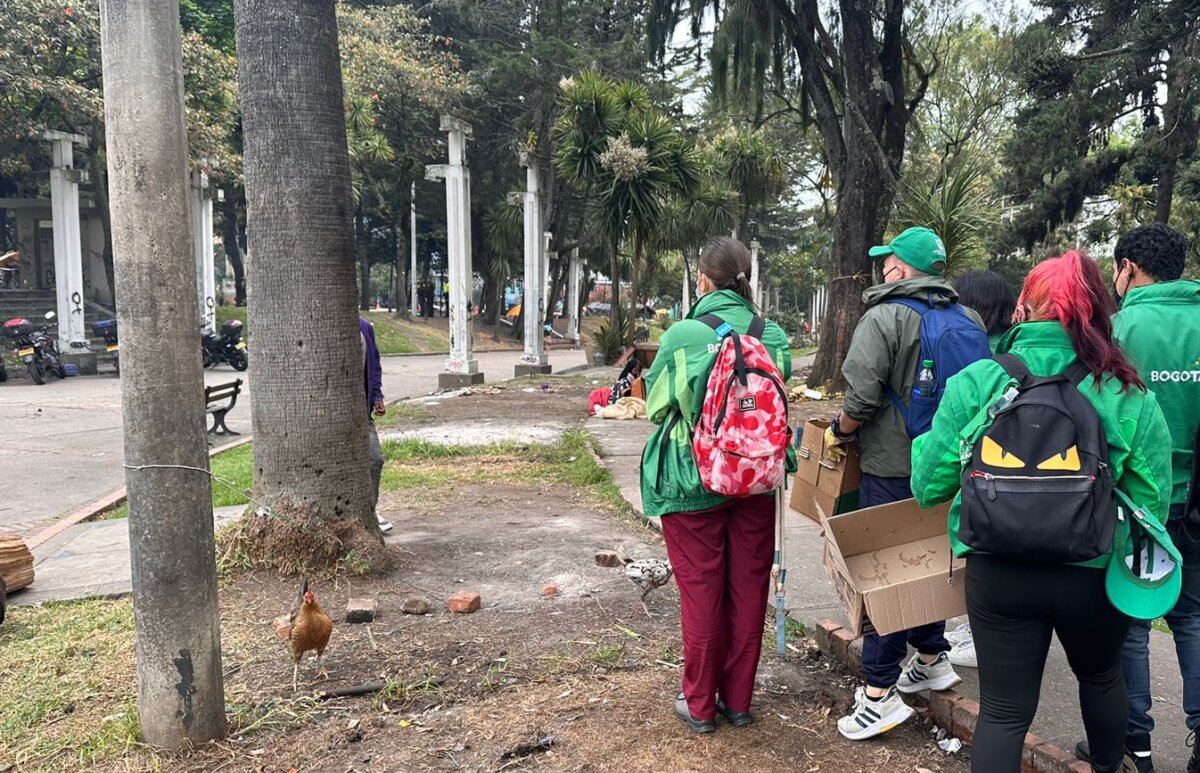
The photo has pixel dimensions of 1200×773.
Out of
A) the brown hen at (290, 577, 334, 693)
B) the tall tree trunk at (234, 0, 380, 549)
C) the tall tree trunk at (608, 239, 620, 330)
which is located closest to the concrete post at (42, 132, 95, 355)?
the tall tree trunk at (608, 239, 620, 330)

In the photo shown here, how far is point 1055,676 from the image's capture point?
3.46m

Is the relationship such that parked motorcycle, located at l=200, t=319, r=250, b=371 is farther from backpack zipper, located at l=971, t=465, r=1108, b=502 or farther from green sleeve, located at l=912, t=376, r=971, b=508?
backpack zipper, located at l=971, t=465, r=1108, b=502

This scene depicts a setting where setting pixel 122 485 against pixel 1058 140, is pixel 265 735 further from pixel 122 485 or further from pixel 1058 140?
pixel 1058 140

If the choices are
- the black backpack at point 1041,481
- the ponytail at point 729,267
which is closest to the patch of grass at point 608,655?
the ponytail at point 729,267

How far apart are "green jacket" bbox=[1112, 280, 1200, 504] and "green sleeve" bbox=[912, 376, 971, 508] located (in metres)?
0.82

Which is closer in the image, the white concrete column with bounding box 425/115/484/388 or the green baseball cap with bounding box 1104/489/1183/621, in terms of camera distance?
the green baseball cap with bounding box 1104/489/1183/621

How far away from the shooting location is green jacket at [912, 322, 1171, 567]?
220cm

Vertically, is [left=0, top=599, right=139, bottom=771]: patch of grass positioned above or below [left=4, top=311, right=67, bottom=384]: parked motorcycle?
below

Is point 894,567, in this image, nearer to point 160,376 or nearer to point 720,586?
point 720,586

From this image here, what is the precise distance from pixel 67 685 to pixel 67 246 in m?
20.0

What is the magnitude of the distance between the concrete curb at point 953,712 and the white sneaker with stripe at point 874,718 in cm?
17

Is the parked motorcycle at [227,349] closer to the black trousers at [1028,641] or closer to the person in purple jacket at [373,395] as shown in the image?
the person in purple jacket at [373,395]

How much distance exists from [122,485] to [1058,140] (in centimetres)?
1677

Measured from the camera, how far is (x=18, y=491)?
309 inches
